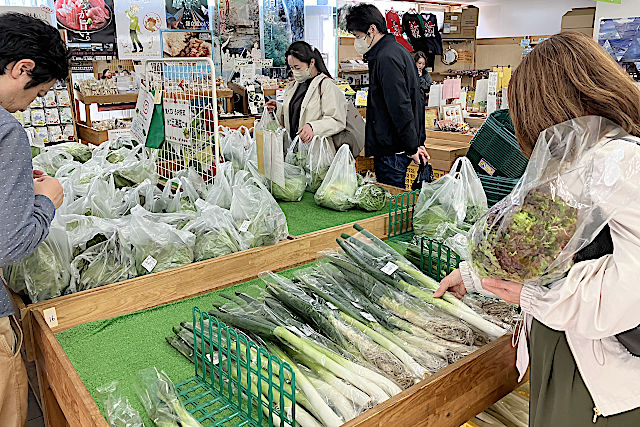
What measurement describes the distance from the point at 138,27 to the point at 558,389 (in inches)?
252

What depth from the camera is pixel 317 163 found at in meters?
3.10

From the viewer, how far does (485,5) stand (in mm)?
9945

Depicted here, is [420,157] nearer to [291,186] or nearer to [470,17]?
[291,186]

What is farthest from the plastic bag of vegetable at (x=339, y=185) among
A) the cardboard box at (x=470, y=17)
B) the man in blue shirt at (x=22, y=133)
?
the cardboard box at (x=470, y=17)

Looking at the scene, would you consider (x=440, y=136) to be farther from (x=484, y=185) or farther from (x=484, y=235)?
(x=484, y=235)

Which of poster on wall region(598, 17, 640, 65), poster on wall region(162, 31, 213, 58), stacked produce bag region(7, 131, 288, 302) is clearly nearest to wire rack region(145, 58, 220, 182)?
stacked produce bag region(7, 131, 288, 302)

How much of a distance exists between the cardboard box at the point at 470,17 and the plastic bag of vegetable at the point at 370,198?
310 inches

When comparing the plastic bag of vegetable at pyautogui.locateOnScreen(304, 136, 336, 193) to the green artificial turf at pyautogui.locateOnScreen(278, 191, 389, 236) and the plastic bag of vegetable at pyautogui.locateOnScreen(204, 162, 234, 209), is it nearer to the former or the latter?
the green artificial turf at pyautogui.locateOnScreen(278, 191, 389, 236)

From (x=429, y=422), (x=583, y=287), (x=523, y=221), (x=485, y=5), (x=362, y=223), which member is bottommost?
(x=429, y=422)

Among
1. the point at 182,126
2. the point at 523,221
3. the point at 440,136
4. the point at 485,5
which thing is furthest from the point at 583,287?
the point at 485,5

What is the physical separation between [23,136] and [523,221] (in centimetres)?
122

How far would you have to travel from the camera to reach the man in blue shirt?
128 centimetres

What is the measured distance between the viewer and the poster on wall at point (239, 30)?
716 centimetres

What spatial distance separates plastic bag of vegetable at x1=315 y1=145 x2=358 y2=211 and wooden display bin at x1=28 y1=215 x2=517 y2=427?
1.21 feet
